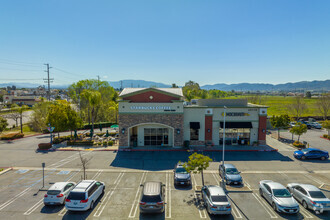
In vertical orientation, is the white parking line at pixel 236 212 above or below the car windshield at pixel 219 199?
below

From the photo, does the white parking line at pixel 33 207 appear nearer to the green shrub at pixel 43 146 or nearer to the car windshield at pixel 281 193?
the green shrub at pixel 43 146

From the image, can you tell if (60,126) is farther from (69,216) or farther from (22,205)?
(69,216)

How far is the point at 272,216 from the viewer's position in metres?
14.8

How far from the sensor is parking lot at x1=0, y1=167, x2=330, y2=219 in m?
14.8

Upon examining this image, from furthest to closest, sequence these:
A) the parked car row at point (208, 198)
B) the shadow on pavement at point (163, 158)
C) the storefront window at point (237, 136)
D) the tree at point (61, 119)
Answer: the tree at point (61, 119)
the storefront window at point (237, 136)
the shadow on pavement at point (163, 158)
the parked car row at point (208, 198)

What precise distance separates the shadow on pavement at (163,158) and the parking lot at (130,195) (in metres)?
1.98

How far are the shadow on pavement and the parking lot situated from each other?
A: 1.98m

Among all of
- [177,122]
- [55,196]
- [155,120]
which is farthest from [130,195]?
[177,122]

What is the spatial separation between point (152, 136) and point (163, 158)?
20.2ft

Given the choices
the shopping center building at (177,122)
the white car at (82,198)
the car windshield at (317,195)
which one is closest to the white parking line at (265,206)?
the car windshield at (317,195)

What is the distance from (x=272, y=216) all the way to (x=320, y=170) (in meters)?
14.0

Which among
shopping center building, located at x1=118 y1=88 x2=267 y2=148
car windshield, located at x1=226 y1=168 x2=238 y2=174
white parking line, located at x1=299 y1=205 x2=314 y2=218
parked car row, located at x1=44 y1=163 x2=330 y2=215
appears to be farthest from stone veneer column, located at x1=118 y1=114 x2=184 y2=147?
white parking line, located at x1=299 y1=205 x2=314 y2=218

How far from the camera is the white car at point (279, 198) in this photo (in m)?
14.8

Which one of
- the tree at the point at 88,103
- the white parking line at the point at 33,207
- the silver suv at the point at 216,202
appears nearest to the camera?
the silver suv at the point at 216,202
